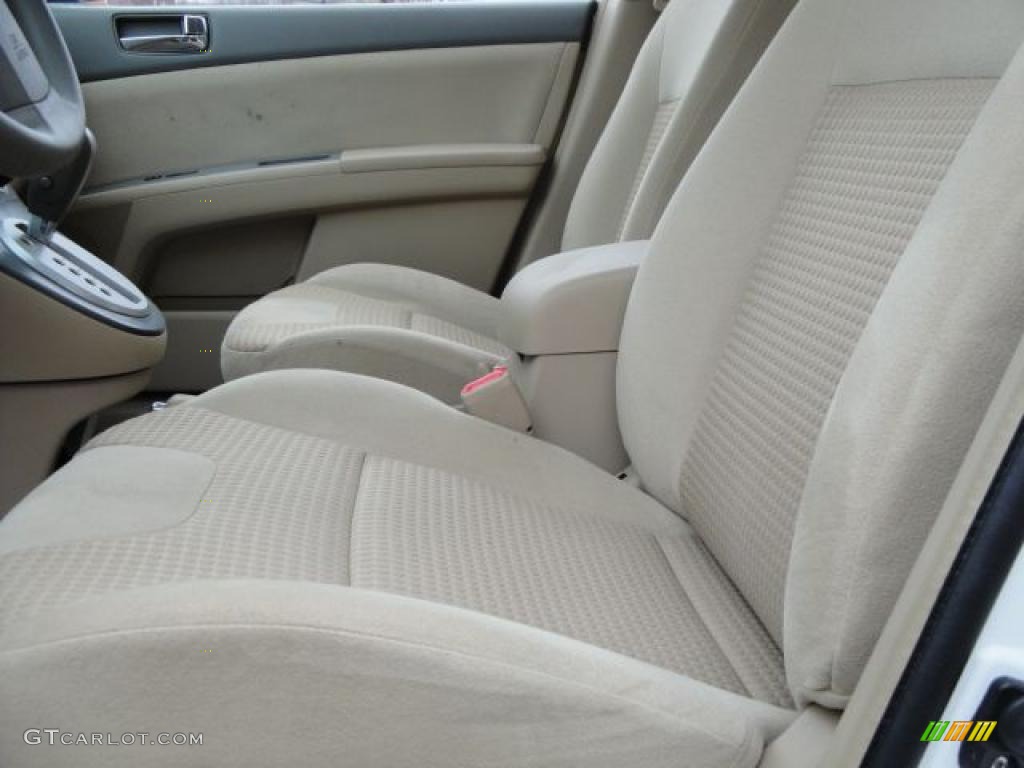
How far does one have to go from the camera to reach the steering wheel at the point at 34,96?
1.20 metres

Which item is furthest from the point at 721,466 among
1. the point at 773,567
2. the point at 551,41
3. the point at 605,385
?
the point at 551,41

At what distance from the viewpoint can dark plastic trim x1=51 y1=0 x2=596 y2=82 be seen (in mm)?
2148

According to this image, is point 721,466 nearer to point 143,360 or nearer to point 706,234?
point 706,234

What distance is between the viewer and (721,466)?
1.04 metres

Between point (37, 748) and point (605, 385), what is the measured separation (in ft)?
2.71

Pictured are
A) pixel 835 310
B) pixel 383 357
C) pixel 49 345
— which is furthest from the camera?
pixel 383 357

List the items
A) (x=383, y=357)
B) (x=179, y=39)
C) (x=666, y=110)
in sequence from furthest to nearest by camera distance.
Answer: (x=179, y=39)
(x=666, y=110)
(x=383, y=357)

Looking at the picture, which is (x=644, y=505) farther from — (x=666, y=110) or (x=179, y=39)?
(x=179, y=39)

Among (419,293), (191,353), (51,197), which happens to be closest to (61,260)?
(51,197)

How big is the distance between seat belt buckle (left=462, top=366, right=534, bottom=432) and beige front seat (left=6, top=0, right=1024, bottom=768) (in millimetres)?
40

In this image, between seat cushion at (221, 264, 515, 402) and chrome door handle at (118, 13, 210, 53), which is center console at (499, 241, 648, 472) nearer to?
seat cushion at (221, 264, 515, 402)

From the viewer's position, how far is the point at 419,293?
6.48ft

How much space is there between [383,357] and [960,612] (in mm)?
1017

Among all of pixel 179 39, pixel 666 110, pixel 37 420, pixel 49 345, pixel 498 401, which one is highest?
pixel 666 110
